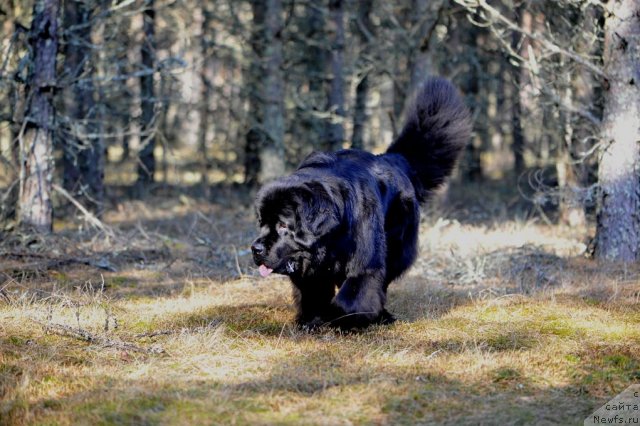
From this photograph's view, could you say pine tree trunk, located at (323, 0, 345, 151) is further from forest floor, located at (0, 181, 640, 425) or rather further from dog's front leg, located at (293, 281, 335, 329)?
dog's front leg, located at (293, 281, 335, 329)

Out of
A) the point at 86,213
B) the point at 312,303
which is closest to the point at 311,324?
the point at 312,303

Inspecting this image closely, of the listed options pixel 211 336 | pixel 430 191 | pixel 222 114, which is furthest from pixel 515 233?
pixel 222 114

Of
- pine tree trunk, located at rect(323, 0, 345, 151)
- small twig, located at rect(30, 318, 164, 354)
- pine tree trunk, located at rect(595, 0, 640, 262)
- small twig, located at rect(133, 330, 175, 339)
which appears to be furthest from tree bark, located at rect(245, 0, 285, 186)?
small twig, located at rect(30, 318, 164, 354)

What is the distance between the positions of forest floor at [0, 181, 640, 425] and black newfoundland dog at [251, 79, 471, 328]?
310 mm

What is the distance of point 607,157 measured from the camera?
358 inches

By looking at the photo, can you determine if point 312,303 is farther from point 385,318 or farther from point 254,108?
point 254,108

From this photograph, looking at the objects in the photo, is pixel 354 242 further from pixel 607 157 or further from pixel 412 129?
pixel 607 157

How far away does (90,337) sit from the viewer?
5.71 metres

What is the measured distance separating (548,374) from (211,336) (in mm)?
2439

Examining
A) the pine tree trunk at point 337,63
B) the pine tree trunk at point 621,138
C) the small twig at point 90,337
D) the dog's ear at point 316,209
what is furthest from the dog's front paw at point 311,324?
the pine tree trunk at point 337,63

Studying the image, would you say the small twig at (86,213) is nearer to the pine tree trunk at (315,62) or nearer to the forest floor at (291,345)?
the forest floor at (291,345)

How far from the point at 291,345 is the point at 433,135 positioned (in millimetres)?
3126

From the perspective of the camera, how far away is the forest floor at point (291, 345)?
4559 mm

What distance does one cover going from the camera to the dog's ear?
5969 mm
